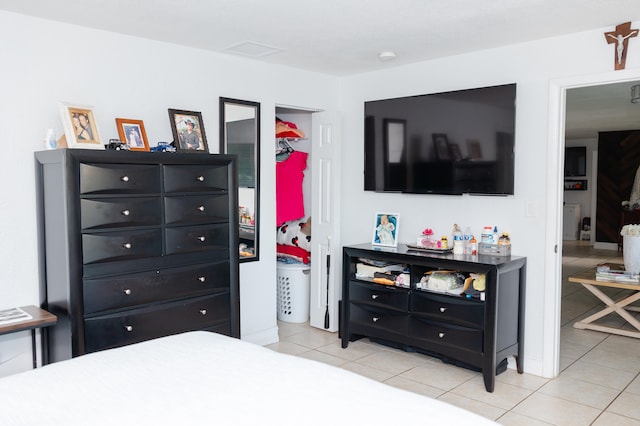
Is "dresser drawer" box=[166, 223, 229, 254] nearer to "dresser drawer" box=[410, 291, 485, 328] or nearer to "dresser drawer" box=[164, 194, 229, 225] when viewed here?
"dresser drawer" box=[164, 194, 229, 225]

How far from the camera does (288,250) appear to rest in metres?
5.36

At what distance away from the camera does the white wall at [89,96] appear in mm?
3062

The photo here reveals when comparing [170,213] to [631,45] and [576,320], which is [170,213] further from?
[576,320]

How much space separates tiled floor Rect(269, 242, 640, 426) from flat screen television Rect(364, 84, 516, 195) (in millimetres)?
1351

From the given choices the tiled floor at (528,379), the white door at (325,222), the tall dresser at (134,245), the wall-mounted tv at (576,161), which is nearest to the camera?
the tall dresser at (134,245)

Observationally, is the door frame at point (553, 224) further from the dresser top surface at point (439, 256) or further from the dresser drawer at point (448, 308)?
the dresser drawer at point (448, 308)

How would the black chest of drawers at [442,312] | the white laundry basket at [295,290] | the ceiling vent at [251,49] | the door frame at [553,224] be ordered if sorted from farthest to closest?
the white laundry basket at [295,290] < the ceiling vent at [251,49] < the door frame at [553,224] < the black chest of drawers at [442,312]

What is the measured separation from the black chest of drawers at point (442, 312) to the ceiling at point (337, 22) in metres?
1.53

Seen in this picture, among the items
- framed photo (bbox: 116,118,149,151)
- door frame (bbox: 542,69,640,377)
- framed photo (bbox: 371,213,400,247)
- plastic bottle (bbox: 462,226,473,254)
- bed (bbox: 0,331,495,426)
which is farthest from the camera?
framed photo (bbox: 371,213,400,247)

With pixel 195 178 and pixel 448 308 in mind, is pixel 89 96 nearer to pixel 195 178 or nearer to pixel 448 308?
pixel 195 178

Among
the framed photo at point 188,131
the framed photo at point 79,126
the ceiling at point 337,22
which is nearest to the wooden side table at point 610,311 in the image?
the ceiling at point 337,22

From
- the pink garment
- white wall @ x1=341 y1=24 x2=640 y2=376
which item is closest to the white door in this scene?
the pink garment

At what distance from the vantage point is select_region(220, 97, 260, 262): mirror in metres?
4.16

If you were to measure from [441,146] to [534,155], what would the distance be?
0.71 metres
